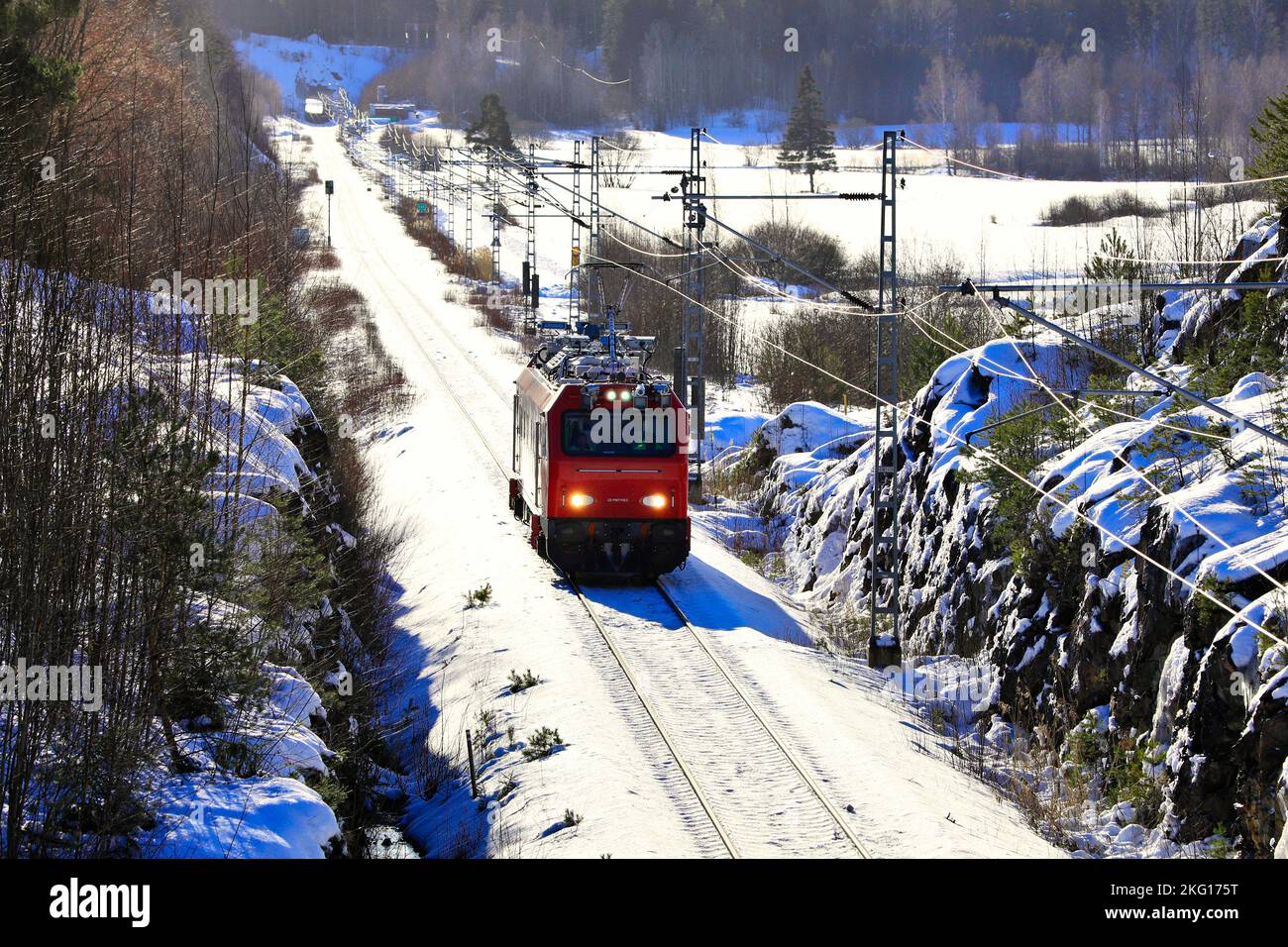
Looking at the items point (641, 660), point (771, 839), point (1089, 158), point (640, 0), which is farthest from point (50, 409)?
point (640, 0)

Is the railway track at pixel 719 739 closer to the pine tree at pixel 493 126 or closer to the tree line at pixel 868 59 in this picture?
the pine tree at pixel 493 126

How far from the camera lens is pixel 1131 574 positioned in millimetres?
15359

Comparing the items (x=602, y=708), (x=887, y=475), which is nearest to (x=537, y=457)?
(x=887, y=475)

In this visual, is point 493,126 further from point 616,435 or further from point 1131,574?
point 1131,574

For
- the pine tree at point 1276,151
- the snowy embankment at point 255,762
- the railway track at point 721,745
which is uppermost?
the pine tree at point 1276,151

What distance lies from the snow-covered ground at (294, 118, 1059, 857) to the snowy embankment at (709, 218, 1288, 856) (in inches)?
59.0

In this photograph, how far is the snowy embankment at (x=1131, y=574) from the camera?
498 inches

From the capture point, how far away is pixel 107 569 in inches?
348

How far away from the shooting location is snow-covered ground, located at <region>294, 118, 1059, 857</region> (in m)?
12.4

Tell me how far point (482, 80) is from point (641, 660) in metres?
155

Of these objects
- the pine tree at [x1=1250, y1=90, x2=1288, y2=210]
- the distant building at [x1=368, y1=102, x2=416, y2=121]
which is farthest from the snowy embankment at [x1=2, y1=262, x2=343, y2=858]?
the distant building at [x1=368, y1=102, x2=416, y2=121]

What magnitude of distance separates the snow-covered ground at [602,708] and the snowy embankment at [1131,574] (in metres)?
1.50

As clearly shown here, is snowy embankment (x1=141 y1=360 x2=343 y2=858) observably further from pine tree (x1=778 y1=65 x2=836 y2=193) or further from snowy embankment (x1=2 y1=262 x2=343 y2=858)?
pine tree (x1=778 y1=65 x2=836 y2=193)

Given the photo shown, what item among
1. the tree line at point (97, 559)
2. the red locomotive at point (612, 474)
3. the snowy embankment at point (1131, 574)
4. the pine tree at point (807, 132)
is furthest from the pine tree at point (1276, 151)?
the pine tree at point (807, 132)
